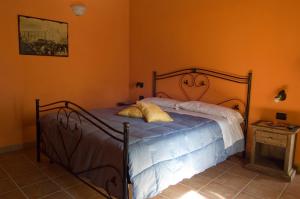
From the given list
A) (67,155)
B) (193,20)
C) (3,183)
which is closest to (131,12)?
(193,20)

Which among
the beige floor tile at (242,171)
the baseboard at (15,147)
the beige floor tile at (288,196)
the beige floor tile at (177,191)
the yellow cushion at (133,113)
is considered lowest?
the beige floor tile at (288,196)

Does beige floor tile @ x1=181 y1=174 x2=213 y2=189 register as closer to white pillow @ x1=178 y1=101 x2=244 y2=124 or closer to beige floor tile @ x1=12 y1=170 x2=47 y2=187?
white pillow @ x1=178 y1=101 x2=244 y2=124

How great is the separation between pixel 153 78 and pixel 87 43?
1.39m

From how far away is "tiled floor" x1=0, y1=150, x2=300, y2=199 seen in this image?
261cm

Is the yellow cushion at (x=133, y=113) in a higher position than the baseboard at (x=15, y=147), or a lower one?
higher

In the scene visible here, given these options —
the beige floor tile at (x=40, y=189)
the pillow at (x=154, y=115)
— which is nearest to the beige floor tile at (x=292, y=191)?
the pillow at (x=154, y=115)

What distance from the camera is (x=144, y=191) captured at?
2.06 meters

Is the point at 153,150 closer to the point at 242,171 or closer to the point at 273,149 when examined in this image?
the point at 242,171

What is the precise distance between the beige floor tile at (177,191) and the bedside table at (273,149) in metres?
1.07

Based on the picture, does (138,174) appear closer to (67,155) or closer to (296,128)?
(67,155)

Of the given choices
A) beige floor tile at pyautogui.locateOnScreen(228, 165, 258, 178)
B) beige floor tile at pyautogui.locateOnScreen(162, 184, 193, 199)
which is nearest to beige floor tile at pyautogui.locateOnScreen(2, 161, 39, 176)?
beige floor tile at pyautogui.locateOnScreen(162, 184, 193, 199)

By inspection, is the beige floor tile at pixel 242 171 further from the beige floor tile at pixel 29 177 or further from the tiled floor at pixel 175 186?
the beige floor tile at pixel 29 177

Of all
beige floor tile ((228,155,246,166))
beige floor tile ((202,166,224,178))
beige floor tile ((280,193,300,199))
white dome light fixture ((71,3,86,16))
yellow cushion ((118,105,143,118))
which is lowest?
beige floor tile ((280,193,300,199))

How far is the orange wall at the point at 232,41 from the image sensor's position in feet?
10.5
